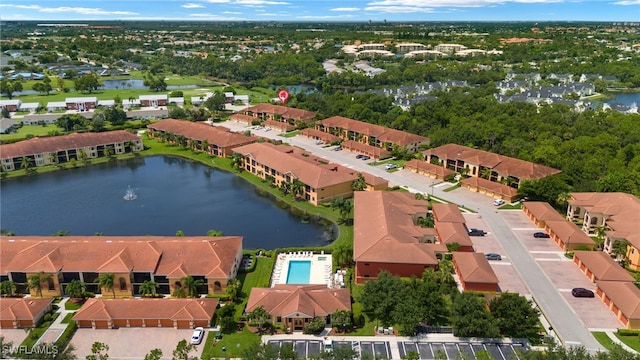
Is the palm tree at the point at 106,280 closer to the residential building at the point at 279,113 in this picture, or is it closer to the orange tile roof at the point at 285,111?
the residential building at the point at 279,113

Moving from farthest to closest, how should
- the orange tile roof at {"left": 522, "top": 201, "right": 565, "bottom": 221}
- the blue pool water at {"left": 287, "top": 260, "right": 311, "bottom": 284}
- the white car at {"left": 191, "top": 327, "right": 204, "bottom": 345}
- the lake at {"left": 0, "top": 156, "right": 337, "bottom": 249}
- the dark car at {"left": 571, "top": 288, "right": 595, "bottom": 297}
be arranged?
the lake at {"left": 0, "top": 156, "right": 337, "bottom": 249}
the orange tile roof at {"left": 522, "top": 201, "right": 565, "bottom": 221}
the blue pool water at {"left": 287, "top": 260, "right": 311, "bottom": 284}
the dark car at {"left": 571, "top": 288, "right": 595, "bottom": 297}
the white car at {"left": 191, "top": 327, "right": 204, "bottom": 345}

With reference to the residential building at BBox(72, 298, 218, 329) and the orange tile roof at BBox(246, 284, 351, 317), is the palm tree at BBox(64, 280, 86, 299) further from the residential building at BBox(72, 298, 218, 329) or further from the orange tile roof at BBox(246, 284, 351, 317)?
the orange tile roof at BBox(246, 284, 351, 317)

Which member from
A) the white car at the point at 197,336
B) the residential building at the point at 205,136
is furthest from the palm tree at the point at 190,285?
the residential building at the point at 205,136

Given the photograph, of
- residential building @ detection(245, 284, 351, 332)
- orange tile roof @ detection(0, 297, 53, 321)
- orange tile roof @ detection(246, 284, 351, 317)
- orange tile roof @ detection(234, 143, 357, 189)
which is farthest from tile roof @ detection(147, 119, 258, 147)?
residential building @ detection(245, 284, 351, 332)

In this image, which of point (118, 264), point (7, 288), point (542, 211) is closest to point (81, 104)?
point (7, 288)

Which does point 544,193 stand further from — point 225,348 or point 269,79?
point 269,79
